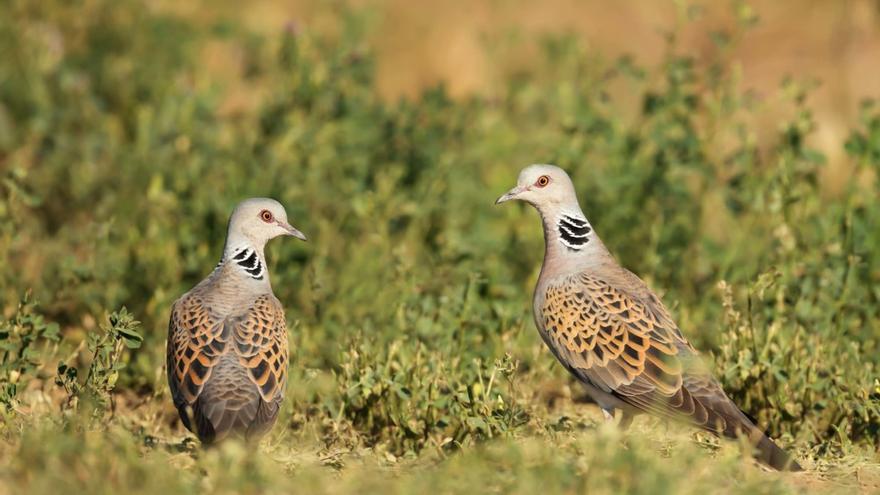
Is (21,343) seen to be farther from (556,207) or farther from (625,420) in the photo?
(625,420)

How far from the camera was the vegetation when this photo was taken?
5324 millimetres

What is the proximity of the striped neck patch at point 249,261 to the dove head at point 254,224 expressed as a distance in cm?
5

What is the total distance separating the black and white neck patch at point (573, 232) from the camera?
6.27m

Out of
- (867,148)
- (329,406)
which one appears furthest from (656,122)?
(329,406)

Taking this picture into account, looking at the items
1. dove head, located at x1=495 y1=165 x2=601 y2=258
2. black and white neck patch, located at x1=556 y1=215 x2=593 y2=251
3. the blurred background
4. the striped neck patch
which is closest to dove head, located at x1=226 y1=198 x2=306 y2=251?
the striped neck patch

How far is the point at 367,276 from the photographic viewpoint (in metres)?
7.56

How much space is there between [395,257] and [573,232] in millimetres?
1332

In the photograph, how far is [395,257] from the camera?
7312mm

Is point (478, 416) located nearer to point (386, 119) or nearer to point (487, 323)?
point (487, 323)

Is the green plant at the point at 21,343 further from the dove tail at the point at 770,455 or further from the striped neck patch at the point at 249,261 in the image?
the dove tail at the point at 770,455

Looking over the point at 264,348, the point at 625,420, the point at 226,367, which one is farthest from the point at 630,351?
the point at 226,367

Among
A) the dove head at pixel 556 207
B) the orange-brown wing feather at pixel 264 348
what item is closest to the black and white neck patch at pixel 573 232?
the dove head at pixel 556 207

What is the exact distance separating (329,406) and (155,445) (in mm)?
772

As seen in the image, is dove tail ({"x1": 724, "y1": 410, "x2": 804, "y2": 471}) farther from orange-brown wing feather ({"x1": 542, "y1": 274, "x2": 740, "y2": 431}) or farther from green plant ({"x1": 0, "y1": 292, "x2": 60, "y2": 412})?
green plant ({"x1": 0, "y1": 292, "x2": 60, "y2": 412})
